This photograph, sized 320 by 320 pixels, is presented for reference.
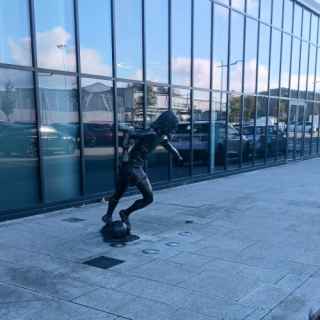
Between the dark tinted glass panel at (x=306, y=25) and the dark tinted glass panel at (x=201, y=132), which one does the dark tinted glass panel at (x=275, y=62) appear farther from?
the dark tinted glass panel at (x=201, y=132)

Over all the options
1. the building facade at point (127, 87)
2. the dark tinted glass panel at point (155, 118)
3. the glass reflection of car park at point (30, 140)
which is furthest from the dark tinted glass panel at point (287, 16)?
the glass reflection of car park at point (30, 140)

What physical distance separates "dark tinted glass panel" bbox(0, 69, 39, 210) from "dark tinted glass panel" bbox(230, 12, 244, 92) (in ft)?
23.3

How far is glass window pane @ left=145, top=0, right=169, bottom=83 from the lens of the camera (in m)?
9.31

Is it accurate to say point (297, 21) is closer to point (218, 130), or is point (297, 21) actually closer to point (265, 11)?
point (265, 11)

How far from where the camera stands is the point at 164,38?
9734mm

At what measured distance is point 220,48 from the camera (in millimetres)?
11672

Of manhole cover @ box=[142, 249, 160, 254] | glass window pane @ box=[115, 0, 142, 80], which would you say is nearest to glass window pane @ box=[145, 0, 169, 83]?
glass window pane @ box=[115, 0, 142, 80]

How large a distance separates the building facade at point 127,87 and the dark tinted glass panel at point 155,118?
0.08 feet

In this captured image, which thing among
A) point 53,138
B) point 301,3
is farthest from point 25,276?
point 301,3

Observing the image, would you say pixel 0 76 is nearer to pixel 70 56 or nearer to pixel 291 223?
pixel 70 56

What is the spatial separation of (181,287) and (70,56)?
524 centimetres

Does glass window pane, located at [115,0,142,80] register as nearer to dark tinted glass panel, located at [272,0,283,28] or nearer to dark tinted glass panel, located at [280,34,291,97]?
dark tinted glass panel, located at [272,0,283,28]

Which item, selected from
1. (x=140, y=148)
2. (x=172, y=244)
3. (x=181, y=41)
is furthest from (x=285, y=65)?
(x=172, y=244)

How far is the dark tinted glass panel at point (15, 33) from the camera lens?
6.56 m
